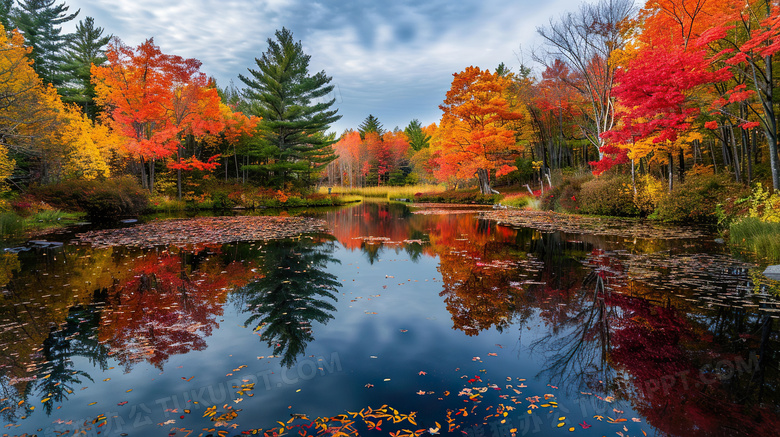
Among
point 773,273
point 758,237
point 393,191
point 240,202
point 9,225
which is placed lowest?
point 773,273

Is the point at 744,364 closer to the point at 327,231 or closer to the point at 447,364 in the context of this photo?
the point at 447,364

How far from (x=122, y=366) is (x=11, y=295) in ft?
15.0

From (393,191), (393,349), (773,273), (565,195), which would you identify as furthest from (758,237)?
(393,191)

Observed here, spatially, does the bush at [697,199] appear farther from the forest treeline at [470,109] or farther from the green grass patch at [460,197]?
the green grass patch at [460,197]

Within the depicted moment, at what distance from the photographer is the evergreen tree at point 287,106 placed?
98.5 ft

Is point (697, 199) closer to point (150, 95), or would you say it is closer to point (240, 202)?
point (240, 202)

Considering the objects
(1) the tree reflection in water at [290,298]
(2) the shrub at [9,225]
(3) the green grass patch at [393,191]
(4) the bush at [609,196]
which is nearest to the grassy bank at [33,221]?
(2) the shrub at [9,225]

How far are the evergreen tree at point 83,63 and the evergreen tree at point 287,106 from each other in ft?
51.7

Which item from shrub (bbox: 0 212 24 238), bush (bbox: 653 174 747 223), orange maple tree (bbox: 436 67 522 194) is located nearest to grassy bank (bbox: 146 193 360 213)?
shrub (bbox: 0 212 24 238)

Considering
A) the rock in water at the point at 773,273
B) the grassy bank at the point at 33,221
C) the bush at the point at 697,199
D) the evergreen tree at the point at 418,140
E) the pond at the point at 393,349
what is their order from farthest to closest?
the evergreen tree at the point at 418,140
the bush at the point at 697,199
the grassy bank at the point at 33,221
the rock in water at the point at 773,273
the pond at the point at 393,349

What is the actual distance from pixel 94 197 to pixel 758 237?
1104 inches

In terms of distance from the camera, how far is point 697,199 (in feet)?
51.0

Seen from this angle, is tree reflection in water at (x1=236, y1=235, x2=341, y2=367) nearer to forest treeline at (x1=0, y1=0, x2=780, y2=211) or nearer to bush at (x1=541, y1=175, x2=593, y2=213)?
forest treeline at (x1=0, y1=0, x2=780, y2=211)


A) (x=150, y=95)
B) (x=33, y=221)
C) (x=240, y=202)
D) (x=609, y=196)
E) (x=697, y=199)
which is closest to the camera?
(x=697, y=199)
